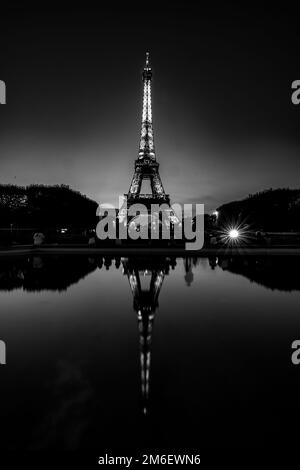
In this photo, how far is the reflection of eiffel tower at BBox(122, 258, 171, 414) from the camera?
4945mm

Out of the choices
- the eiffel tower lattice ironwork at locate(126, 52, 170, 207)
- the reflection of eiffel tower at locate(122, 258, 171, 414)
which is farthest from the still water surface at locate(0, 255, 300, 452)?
the eiffel tower lattice ironwork at locate(126, 52, 170, 207)

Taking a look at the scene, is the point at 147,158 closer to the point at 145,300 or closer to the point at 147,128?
the point at 147,128

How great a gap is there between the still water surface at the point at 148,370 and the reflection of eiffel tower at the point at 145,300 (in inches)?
1.6

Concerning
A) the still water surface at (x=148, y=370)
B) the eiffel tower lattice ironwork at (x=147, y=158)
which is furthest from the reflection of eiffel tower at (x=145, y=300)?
the eiffel tower lattice ironwork at (x=147, y=158)

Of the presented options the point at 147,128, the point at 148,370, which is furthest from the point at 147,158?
the point at 148,370

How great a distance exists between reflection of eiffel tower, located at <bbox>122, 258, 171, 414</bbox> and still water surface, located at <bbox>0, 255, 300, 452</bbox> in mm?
41

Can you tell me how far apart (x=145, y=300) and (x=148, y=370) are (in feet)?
14.9

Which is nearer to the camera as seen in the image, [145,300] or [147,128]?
[145,300]

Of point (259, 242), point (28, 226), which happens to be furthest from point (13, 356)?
point (28, 226)

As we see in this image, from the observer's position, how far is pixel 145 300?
31.1 ft

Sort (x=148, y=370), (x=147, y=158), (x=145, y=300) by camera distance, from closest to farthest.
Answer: (x=148, y=370) < (x=145, y=300) < (x=147, y=158)

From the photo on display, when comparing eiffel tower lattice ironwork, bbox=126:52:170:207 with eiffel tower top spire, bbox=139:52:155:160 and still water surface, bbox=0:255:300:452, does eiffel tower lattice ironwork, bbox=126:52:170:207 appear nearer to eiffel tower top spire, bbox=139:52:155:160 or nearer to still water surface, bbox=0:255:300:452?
eiffel tower top spire, bbox=139:52:155:160

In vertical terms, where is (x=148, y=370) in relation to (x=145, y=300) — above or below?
below

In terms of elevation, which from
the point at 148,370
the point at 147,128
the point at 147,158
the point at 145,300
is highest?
the point at 147,128
